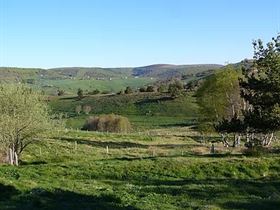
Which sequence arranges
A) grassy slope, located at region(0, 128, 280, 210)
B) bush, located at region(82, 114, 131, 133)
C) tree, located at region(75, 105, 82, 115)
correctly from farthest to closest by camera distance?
tree, located at region(75, 105, 82, 115), bush, located at region(82, 114, 131, 133), grassy slope, located at region(0, 128, 280, 210)

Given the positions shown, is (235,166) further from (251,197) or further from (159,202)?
(159,202)

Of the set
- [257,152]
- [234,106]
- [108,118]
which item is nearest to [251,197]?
[257,152]

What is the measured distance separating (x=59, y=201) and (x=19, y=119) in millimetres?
24447

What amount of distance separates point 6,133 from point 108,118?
5470 centimetres

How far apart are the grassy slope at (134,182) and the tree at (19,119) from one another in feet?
7.64

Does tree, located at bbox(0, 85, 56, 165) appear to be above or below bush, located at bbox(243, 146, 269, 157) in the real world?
above

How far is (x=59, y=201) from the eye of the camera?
72.4 feet

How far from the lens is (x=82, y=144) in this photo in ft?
196

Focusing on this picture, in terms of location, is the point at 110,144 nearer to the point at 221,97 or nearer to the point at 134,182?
the point at 221,97

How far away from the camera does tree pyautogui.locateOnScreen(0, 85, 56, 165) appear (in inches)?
1757

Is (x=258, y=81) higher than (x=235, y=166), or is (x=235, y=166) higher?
(x=258, y=81)

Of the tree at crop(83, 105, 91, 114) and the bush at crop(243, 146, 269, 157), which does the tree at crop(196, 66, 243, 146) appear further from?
the tree at crop(83, 105, 91, 114)

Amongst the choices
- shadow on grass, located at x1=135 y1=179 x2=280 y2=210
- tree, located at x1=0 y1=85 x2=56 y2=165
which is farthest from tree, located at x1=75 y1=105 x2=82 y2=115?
shadow on grass, located at x1=135 y1=179 x2=280 y2=210

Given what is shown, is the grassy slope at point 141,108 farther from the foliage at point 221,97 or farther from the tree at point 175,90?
the foliage at point 221,97
